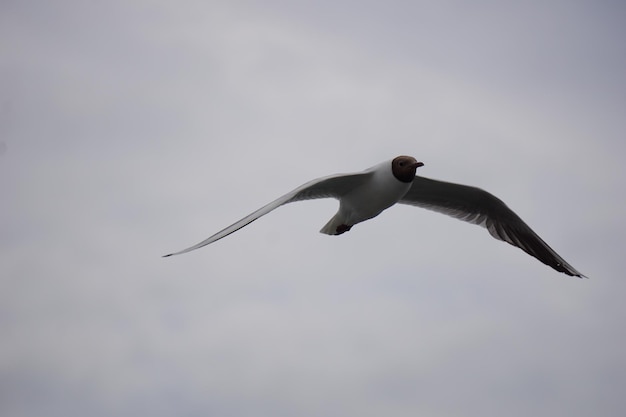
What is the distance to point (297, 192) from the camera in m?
9.71

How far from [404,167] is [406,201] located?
80.3 inches

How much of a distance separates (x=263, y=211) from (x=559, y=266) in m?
5.78

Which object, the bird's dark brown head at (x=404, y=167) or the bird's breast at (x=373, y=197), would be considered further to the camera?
the bird's breast at (x=373, y=197)

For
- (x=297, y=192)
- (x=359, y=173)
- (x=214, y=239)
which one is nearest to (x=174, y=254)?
(x=214, y=239)

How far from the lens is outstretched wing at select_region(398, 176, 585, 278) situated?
12.3 m

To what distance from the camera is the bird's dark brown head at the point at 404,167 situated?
1046 centimetres

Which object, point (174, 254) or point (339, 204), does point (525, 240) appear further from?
point (174, 254)

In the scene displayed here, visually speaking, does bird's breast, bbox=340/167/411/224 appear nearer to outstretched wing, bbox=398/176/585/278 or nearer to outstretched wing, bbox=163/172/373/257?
outstretched wing, bbox=163/172/373/257

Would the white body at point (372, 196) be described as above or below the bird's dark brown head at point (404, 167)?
below

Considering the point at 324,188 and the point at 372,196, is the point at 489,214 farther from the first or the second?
the point at 324,188

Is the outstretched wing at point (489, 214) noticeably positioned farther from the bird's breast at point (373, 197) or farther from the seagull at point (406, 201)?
the bird's breast at point (373, 197)

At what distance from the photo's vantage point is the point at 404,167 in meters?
10.5

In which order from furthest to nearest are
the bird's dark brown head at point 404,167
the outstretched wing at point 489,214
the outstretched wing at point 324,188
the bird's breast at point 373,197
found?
the outstretched wing at point 489,214 → the bird's breast at point 373,197 → the bird's dark brown head at point 404,167 → the outstretched wing at point 324,188

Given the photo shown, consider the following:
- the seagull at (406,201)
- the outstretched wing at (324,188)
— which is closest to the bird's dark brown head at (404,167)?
the seagull at (406,201)
